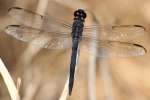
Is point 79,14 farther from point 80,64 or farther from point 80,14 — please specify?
point 80,64

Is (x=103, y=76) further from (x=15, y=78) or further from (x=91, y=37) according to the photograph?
(x=15, y=78)

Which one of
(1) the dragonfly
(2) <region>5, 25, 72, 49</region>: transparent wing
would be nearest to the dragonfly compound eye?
(1) the dragonfly

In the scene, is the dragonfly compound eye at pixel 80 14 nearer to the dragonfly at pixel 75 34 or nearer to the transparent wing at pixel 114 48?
the dragonfly at pixel 75 34

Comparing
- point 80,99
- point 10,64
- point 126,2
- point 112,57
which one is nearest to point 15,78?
point 10,64

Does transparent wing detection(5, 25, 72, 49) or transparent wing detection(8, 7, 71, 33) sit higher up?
transparent wing detection(8, 7, 71, 33)

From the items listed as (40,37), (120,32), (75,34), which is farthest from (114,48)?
(40,37)

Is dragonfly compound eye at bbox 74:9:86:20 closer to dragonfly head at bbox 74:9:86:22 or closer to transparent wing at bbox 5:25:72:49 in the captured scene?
dragonfly head at bbox 74:9:86:22
